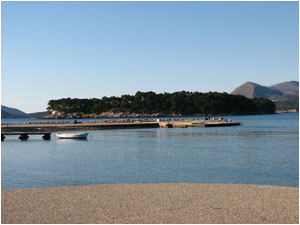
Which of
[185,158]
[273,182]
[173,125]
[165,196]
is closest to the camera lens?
[165,196]

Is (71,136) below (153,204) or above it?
above

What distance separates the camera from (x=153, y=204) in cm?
1190

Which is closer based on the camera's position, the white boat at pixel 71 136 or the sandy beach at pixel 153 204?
the sandy beach at pixel 153 204

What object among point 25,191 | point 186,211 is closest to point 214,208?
point 186,211

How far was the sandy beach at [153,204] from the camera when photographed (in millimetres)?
10383

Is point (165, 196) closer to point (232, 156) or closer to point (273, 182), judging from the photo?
point (273, 182)

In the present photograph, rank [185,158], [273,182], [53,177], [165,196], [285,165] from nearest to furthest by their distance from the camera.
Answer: [165,196], [273,182], [53,177], [285,165], [185,158]

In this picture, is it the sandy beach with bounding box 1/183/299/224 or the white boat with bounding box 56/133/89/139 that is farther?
the white boat with bounding box 56/133/89/139

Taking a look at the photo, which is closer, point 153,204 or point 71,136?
point 153,204

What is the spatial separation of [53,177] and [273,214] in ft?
49.6

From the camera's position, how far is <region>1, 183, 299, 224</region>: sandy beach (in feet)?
34.1

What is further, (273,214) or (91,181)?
(91,181)

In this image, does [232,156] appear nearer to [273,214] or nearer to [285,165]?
[285,165]

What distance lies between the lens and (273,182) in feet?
68.3
